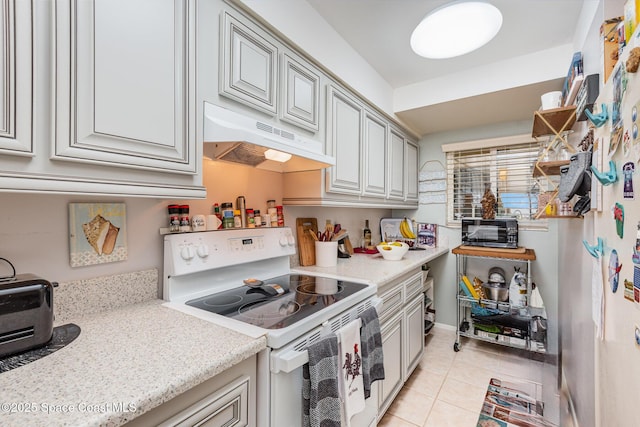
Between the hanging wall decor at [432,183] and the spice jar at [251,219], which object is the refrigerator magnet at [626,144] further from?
the hanging wall decor at [432,183]

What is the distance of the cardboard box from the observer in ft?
3.25

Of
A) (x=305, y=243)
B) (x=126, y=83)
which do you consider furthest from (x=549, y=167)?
(x=126, y=83)

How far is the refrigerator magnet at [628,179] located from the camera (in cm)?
76

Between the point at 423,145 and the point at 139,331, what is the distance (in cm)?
301

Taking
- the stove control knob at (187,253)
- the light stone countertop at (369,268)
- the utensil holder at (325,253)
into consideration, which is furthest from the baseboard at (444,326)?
the stove control knob at (187,253)

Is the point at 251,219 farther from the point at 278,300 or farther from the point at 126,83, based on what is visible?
the point at 126,83

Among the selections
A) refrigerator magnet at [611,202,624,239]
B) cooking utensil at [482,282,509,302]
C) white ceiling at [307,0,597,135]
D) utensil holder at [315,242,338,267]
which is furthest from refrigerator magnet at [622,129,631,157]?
cooking utensil at [482,282,509,302]

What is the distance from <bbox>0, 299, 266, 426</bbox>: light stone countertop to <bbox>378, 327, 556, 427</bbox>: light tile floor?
1432mm

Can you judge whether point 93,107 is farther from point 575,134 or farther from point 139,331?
point 575,134

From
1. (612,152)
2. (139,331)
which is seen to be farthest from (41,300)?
(612,152)

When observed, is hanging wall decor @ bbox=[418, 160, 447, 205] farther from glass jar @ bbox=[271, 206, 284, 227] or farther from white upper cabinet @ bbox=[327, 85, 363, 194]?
glass jar @ bbox=[271, 206, 284, 227]

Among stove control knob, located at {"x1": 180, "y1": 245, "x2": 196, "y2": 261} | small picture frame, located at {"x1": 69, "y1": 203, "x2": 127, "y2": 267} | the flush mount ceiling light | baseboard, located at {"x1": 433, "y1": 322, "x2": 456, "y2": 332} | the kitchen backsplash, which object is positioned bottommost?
baseboard, located at {"x1": 433, "y1": 322, "x2": 456, "y2": 332}

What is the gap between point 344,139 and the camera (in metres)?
1.83

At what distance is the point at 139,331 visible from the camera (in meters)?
0.89
